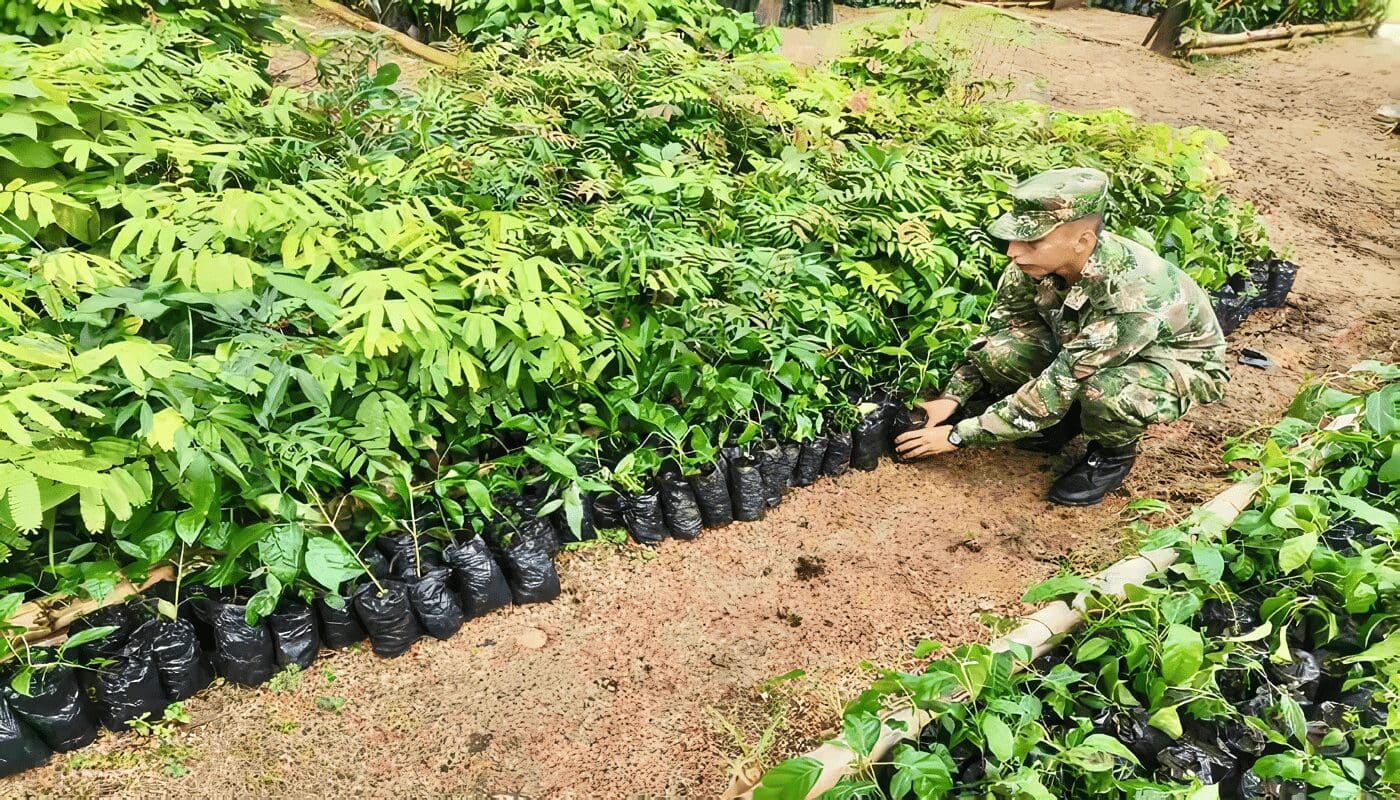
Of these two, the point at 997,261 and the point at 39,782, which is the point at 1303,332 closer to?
the point at 997,261

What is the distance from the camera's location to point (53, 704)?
2209mm

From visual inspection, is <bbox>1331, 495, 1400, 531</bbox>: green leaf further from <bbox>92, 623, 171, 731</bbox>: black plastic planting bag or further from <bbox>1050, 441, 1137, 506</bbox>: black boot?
<bbox>92, 623, 171, 731</bbox>: black plastic planting bag

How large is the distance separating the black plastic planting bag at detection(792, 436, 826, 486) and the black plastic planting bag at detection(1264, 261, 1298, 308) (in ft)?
11.3

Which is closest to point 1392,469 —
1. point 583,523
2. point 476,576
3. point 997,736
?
point 997,736

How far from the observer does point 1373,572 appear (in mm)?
2266

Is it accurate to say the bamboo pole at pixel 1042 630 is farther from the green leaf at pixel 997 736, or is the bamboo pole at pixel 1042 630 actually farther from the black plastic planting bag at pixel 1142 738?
the black plastic planting bag at pixel 1142 738

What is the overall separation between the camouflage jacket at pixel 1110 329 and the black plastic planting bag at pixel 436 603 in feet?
7.12

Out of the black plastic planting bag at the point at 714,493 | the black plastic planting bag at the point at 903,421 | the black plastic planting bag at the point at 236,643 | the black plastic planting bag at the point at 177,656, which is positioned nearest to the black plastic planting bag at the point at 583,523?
the black plastic planting bag at the point at 714,493

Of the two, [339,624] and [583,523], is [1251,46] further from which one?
[339,624]

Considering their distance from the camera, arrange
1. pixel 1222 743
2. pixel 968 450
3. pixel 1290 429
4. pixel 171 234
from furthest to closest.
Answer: pixel 968 450
pixel 1290 429
pixel 171 234
pixel 1222 743

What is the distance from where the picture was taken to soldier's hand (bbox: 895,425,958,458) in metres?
3.61

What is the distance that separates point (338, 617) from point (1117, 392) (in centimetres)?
300

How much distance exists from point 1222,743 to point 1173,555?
2.28 feet

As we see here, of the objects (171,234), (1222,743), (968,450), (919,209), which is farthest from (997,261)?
(171,234)
